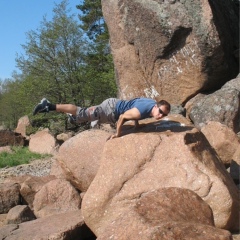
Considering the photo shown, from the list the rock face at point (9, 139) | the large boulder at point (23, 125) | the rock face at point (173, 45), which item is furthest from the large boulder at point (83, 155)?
the large boulder at point (23, 125)

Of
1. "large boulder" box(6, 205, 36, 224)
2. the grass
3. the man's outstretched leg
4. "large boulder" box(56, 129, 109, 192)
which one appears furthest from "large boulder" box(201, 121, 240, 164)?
the grass

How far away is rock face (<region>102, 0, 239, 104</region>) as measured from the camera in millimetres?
12453

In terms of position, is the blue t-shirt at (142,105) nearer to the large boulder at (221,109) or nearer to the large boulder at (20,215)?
the large boulder at (20,215)

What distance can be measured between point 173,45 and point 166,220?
31.3 feet

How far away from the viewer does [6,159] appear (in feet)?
50.0

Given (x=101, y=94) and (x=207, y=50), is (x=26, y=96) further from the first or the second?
(x=207, y=50)

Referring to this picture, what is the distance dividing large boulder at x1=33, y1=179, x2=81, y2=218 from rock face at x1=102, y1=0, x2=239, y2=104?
625cm

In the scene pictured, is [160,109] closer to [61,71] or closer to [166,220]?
[166,220]

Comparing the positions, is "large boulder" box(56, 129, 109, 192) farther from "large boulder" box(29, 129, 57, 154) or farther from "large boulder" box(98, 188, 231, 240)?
"large boulder" box(29, 129, 57, 154)

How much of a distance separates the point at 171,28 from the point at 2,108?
2605 cm

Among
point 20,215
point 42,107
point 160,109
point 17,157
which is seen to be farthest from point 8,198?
point 17,157

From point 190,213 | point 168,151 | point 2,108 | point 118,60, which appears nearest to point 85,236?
point 168,151

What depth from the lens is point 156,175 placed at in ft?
18.4

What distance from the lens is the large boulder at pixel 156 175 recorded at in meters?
5.38
